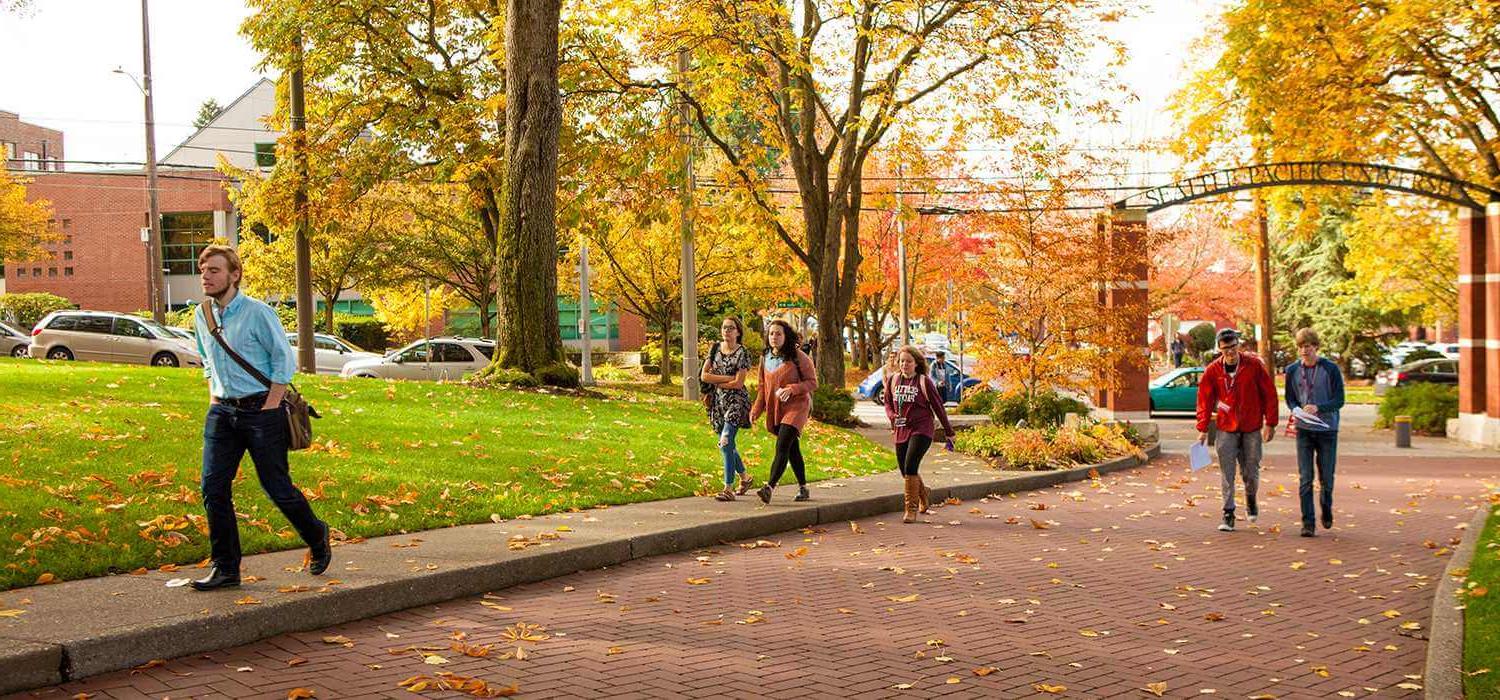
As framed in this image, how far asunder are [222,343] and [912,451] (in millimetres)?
6838

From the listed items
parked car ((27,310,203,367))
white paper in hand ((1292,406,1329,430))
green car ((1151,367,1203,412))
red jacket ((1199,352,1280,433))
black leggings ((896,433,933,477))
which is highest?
parked car ((27,310,203,367))

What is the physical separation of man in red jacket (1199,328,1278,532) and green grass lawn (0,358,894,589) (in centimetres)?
498

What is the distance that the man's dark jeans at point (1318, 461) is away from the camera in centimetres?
1197

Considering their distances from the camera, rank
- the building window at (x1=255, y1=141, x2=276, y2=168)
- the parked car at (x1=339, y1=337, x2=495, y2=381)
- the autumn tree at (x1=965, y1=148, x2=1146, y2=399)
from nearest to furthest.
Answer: the autumn tree at (x1=965, y1=148, x2=1146, y2=399)
the parked car at (x1=339, y1=337, x2=495, y2=381)
the building window at (x1=255, y1=141, x2=276, y2=168)

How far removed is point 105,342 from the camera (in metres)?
32.8

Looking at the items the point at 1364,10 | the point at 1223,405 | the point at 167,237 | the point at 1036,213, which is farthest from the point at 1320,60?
the point at 167,237

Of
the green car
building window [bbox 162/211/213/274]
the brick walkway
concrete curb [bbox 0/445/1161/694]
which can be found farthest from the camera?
building window [bbox 162/211/213/274]

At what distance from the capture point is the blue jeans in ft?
40.8

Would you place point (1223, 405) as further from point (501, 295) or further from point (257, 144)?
point (257, 144)

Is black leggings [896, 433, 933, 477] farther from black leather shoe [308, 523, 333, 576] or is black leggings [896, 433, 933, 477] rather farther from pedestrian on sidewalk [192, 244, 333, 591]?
pedestrian on sidewalk [192, 244, 333, 591]

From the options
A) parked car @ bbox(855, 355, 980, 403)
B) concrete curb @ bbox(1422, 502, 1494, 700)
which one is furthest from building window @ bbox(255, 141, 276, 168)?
concrete curb @ bbox(1422, 502, 1494, 700)

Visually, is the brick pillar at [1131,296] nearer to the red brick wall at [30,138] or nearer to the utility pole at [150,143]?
the utility pole at [150,143]

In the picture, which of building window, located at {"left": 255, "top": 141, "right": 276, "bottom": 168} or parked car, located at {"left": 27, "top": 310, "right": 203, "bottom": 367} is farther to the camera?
building window, located at {"left": 255, "top": 141, "right": 276, "bottom": 168}

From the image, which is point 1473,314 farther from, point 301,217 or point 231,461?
point 231,461
